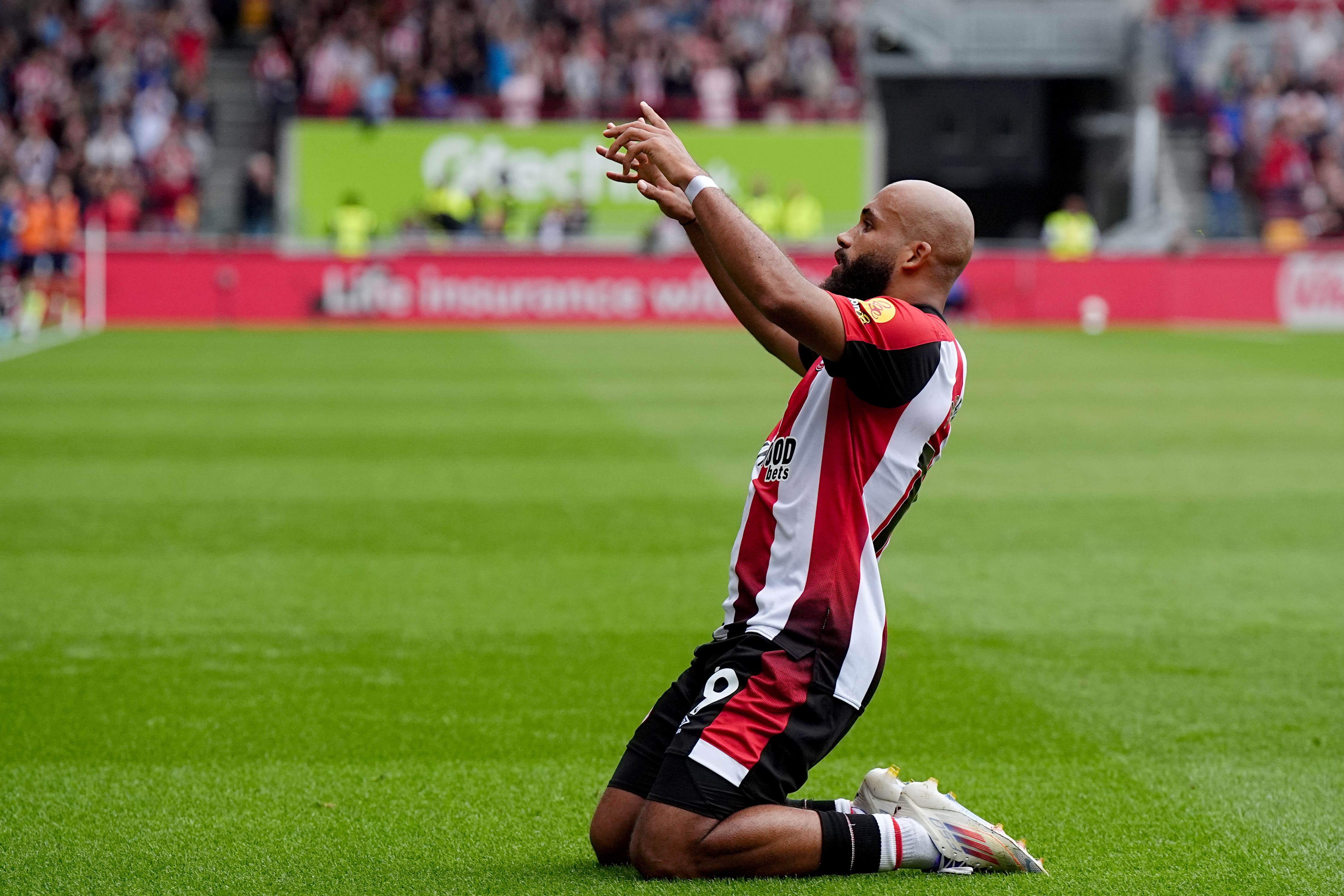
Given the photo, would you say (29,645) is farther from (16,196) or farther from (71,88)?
(71,88)

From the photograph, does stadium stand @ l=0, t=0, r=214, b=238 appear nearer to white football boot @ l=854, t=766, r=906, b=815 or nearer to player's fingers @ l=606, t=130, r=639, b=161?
player's fingers @ l=606, t=130, r=639, b=161

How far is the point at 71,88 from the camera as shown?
33.9 meters

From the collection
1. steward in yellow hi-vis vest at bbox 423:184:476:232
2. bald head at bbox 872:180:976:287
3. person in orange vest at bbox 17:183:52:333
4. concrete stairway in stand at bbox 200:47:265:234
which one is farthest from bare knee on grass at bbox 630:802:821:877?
concrete stairway in stand at bbox 200:47:265:234

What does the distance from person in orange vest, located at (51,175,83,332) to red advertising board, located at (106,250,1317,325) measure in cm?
69

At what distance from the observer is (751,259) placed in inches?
158

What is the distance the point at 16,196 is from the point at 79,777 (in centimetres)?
2649

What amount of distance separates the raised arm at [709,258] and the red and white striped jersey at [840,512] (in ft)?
0.97

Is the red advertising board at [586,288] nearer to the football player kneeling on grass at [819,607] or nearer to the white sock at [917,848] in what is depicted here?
the football player kneeling on grass at [819,607]

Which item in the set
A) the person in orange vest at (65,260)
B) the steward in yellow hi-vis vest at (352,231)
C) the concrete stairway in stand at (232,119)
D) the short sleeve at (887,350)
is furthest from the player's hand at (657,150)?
the concrete stairway in stand at (232,119)

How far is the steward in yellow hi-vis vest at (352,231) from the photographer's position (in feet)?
97.5

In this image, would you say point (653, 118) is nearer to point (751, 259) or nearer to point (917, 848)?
point (751, 259)

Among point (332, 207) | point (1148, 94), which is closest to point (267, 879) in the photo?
point (332, 207)

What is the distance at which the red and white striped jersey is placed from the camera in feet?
14.3

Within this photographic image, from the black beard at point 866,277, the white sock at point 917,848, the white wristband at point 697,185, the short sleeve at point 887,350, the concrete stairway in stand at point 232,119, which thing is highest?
the concrete stairway in stand at point 232,119
